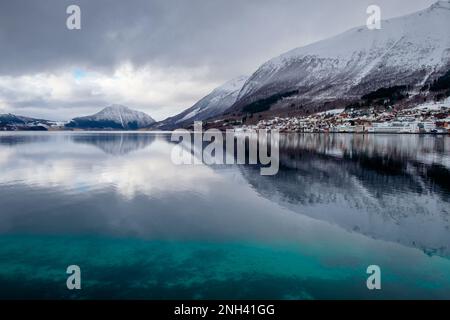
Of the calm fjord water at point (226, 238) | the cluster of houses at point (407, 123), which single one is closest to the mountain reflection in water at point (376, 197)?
the calm fjord water at point (226, 238)

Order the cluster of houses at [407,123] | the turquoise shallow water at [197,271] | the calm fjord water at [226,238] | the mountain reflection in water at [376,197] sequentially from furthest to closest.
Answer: the cluster of houses at [407,123], the mountain reflection in water at [376,197], the calm fjord water at [226,238], the turquoise shallow water at [197,271]

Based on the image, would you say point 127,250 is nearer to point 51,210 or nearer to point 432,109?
point 51,210

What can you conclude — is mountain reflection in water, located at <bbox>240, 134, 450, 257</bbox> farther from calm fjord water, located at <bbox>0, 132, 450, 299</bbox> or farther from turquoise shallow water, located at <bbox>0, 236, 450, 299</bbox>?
turquoise shallow water, located at <bbox>0, 236, 450, 299</bbox>

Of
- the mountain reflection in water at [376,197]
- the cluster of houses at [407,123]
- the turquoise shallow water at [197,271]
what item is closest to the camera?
the turquoise shallow water at [197,271]

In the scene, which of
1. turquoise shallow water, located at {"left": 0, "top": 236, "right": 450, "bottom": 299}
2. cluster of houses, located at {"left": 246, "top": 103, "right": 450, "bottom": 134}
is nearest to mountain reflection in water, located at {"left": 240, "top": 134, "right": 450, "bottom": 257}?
turquoise shallow water, located at {"left": 0, "top": 236, "right": 450, "bottom": 299}

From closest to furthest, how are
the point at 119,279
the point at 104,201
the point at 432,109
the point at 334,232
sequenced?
the point at 119,279 < the point at 334,232 < the point at 104,201 < the point at 432,109

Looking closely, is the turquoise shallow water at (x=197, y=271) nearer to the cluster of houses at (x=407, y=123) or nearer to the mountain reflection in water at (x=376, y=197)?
the mountain reflection in water at (x=376, y=197)
